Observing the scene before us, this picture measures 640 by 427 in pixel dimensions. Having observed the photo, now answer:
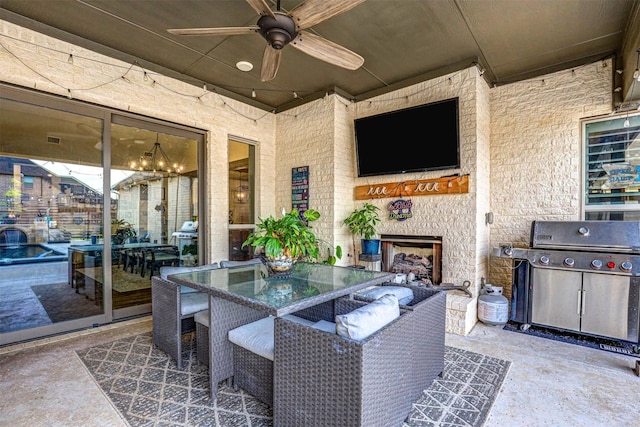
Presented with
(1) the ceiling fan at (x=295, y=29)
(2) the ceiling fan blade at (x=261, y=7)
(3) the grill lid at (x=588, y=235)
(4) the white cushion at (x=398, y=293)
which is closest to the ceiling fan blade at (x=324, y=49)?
(1) the ceiling fan at (x=295, y=29)

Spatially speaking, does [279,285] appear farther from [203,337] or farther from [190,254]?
[190,254]

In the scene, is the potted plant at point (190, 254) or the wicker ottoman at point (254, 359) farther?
the potted plant at point (190, 254)

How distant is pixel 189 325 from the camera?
9.64 feet

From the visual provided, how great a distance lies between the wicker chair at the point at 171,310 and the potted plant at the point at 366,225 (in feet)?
7.04

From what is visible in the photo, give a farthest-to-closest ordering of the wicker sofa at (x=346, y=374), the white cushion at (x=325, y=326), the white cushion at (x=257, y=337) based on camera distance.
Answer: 1. the white cushion at (x=325, y=326)
2. the white cushion at (x=257, y=337)
3. the wicker sofa at (x=346, y=374)

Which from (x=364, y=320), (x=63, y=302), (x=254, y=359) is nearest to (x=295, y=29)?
(x=364, y=320)

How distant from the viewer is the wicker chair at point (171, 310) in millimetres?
2453

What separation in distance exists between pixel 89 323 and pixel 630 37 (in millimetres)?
5995

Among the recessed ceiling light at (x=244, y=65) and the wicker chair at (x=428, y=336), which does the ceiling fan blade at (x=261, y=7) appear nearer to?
the recessed ceiling light at (x=244, y=65)

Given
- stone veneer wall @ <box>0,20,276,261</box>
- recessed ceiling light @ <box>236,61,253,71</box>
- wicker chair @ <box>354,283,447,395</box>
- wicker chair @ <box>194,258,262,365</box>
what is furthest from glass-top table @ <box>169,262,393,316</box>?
recessed ceiling light @ <box>236,61,253,71</box>

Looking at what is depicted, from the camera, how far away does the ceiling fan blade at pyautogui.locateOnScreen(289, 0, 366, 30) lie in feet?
6.40

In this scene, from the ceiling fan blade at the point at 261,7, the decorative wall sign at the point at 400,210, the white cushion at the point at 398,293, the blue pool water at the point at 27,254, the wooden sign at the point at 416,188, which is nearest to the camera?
the ceiling fan blade at the point at 261,7

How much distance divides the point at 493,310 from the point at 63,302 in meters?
4.66

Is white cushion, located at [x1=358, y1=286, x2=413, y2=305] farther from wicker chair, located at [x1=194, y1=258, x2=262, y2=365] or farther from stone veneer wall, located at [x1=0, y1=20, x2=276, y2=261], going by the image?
stone veneer wall, located at [x1=0, y1=20, x2=276, y2=261]
